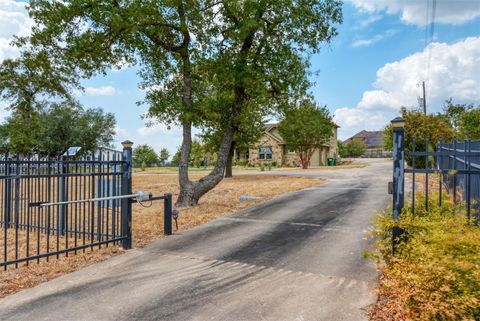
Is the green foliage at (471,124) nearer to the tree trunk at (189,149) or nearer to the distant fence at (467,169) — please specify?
the distant fence at (467,169)

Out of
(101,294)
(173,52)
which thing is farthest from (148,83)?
(101,294)

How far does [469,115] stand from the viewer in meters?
38.2

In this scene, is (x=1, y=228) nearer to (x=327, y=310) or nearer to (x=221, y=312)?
(x=221, y=312)

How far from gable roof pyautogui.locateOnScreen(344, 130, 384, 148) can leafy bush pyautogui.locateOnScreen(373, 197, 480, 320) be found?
78801mm

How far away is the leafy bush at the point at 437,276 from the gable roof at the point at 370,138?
78.8m

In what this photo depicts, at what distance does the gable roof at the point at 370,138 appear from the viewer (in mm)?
79312

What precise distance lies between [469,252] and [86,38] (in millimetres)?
10964

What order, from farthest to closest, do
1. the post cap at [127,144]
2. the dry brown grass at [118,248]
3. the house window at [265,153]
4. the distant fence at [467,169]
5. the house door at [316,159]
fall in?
1. the house window at [265,153]
2. the house door at [316,159]
3. the post cap at [127,144]
4. the dry brown grass at [118,248]
5. the distant fence at [467,169]

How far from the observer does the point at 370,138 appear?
8219cm

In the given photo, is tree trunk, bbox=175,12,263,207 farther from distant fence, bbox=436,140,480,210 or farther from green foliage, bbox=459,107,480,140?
green foliage, bbox=459,107,480,140

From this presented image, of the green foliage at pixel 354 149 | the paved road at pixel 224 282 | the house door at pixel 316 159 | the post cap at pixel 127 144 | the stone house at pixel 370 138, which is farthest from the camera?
the stone house at pixel 370 138

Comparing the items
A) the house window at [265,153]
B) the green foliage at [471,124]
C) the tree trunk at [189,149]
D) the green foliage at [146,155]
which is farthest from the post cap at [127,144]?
the green foliage at [146,155]

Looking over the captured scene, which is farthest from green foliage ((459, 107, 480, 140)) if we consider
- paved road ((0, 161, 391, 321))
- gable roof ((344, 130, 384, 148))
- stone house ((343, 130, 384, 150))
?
gable roof ((344, 130, 384, 148))

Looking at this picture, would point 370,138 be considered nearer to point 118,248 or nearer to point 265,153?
point 265,153
